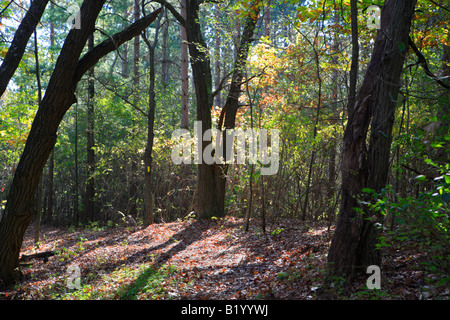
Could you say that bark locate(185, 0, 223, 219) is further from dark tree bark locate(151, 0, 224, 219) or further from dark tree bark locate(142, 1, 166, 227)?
dark tree bark locate(142, 1, 166, 227)

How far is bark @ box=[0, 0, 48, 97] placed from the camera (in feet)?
21.1

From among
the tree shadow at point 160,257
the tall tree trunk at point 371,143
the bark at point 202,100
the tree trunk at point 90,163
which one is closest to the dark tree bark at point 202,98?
the bark at point 202,100

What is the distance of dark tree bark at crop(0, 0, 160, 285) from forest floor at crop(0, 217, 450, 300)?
0.68 meters

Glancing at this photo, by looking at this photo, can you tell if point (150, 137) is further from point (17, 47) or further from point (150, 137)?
point (17, 47)

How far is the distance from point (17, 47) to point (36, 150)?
192 centimetres

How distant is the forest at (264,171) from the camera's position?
169 inches

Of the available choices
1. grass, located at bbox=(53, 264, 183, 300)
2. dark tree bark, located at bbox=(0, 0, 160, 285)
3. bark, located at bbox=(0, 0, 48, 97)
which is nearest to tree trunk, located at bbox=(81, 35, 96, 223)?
bark, located at bbox=(0, 0, 48, 97)

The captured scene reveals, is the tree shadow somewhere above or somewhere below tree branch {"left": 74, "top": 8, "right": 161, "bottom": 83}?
below

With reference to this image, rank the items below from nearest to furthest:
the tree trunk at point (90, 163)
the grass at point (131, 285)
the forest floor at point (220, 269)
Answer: the forest floor at point (220, 269)
the grass at point (131, 285)
the tree trunk at point (90, 163)

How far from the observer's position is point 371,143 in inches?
172

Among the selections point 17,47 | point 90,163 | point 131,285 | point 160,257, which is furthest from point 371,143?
point 90,163

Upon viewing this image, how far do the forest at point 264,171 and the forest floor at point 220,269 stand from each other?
39mm

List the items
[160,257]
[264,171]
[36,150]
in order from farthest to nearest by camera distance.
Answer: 1. [264,171]
2. [160,257]
3. [36,150]

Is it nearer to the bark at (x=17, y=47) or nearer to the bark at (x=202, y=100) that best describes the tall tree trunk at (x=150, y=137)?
the bark at (x=202, y=100)
